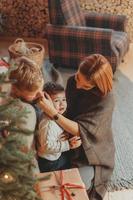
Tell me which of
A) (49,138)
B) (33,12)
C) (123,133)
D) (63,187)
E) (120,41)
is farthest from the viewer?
(33,12)

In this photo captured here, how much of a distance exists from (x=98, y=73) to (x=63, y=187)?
0.57 m

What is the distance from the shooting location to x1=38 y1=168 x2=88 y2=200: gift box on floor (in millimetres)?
1560

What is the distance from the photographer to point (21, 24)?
495 cm

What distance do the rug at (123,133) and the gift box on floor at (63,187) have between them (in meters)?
0.78

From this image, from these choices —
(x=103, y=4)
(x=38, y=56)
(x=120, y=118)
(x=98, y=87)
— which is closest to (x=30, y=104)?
(x=98, y=87)

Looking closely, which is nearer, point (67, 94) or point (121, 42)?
point (67, 94)

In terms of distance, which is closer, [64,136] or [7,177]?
[7,177]

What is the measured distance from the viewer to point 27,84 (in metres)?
1.62

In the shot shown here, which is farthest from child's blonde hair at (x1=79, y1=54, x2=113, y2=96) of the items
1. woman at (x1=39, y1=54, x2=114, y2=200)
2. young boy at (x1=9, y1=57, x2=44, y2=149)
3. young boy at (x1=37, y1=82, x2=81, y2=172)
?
young boy at (x1=9, y1=57, x2=44, y2=149)

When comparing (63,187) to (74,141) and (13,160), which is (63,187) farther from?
(13,160)

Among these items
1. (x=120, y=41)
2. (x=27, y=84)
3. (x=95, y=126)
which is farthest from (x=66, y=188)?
(x=120, y=41)

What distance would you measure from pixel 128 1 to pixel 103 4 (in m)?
0.33

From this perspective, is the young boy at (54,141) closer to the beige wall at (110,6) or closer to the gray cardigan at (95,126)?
the gray cardigan at (95,126)

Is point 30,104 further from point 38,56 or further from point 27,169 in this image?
point 38,56
